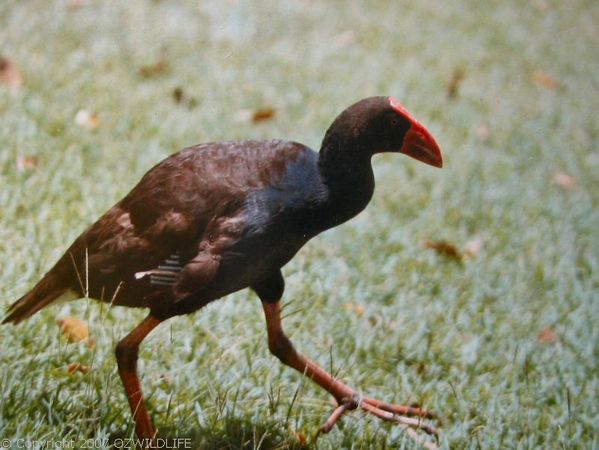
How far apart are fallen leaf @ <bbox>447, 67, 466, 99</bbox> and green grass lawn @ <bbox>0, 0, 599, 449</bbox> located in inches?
1.0

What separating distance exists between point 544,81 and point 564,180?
1844 millimetres

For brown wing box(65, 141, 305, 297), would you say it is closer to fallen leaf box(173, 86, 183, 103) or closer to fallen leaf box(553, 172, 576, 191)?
fallen leaf box(173, 86, 183, 103)

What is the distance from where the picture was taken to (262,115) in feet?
16.5

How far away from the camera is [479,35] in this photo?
7.89 metres

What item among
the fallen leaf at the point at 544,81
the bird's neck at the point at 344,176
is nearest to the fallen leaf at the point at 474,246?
the bird's neck at the point at 344,176

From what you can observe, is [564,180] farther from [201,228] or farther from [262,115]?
[201,228]

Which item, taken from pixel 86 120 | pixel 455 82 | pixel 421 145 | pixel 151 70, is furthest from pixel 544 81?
pixel 421 145

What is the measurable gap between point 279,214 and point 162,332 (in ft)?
3.13

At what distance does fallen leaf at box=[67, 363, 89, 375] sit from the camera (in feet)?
8.94

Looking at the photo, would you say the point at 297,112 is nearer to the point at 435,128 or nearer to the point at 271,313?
the point at 435,128

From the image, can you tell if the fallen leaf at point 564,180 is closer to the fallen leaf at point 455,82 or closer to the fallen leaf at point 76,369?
the fallen leaf at point 455,82

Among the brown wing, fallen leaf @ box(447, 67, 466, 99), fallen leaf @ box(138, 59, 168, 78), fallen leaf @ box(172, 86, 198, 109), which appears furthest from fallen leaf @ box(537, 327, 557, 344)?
fallen leaf @ box(138, 59, 168, 78)

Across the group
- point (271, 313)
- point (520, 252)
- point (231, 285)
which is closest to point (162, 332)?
point (271, 313)

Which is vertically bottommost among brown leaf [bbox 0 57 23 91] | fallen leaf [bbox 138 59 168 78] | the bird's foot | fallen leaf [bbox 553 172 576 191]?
fallen leaf [bbox 553 172 576 191]
